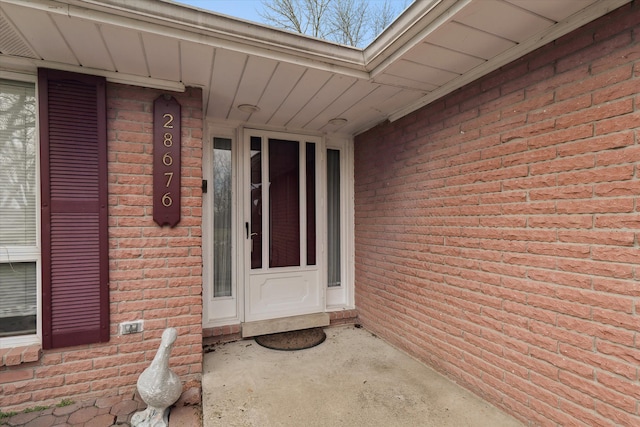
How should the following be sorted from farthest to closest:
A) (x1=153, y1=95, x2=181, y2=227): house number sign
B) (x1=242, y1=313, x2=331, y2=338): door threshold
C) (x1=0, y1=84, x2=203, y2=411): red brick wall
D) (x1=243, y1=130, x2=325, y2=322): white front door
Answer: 1. (x1=243, y1=130, x2=325, y2=322): white front door
2. (x1=242, y1=313, x2=331, y2=338): door threshold
3. (x1=153, y1=95, x2=181, y2=227): house number sign
4. (x1=0, y1=84, x2=203, y2=411): red brick wall

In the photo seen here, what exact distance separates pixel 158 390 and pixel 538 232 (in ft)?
8.69

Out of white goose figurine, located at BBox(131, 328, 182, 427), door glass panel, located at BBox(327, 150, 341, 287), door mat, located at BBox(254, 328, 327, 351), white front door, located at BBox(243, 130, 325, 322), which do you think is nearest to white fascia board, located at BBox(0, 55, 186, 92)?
white front door, located at BBox(243, 130, 325, 322)

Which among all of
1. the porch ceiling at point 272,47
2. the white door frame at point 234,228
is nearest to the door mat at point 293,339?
the white door frame at point 234,228

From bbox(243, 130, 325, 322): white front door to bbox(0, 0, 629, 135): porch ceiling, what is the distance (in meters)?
0.93

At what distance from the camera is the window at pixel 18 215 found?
218 centimetres

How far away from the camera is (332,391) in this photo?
96.1 inches

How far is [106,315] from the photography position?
2.31 m

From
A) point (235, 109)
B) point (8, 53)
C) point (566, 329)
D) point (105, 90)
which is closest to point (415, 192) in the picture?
point (566, 329)

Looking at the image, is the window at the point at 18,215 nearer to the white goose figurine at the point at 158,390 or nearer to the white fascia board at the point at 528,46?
the white goose figurine at the point at 158,390

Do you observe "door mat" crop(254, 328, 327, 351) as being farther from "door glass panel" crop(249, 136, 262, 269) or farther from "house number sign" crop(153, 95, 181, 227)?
"house number sign" crop(153, 95, 181, 227)

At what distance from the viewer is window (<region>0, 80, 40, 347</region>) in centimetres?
218

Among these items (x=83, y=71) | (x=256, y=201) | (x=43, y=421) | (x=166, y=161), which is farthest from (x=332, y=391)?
(x=83, y=71)

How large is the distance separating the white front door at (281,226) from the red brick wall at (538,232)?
1252 mm

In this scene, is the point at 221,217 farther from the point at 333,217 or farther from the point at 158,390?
the point at 158,390
